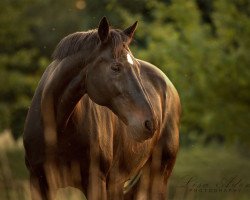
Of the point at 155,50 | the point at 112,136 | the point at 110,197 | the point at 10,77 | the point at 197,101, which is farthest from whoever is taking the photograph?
the point at 10,77

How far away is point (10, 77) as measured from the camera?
24.7 metres

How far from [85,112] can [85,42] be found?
0.55 m

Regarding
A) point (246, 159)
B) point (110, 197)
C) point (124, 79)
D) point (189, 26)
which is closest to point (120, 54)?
point (124, 79)

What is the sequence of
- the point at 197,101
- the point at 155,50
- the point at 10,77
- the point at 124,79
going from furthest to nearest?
1. the point at 10,77
2. the point at 155,50
3. the point at 197,101
4. the point at 124,79

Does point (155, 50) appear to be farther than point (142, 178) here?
Yes

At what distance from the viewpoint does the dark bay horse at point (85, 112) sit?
21.2 ft

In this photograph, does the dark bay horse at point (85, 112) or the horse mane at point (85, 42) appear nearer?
the dark bay horse at point (85, 112)

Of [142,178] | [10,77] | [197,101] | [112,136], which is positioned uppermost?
[112,136]

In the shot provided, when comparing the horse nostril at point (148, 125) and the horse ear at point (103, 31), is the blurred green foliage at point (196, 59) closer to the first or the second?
the horse ear at point (103, 31)

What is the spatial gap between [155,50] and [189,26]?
0.85 metres

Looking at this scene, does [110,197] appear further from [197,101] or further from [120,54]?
[197,101]

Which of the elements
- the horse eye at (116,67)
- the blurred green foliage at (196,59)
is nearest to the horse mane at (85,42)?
the horse eye at (116,67)

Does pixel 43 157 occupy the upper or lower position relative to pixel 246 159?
upper

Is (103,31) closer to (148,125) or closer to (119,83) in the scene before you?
(119,83)
